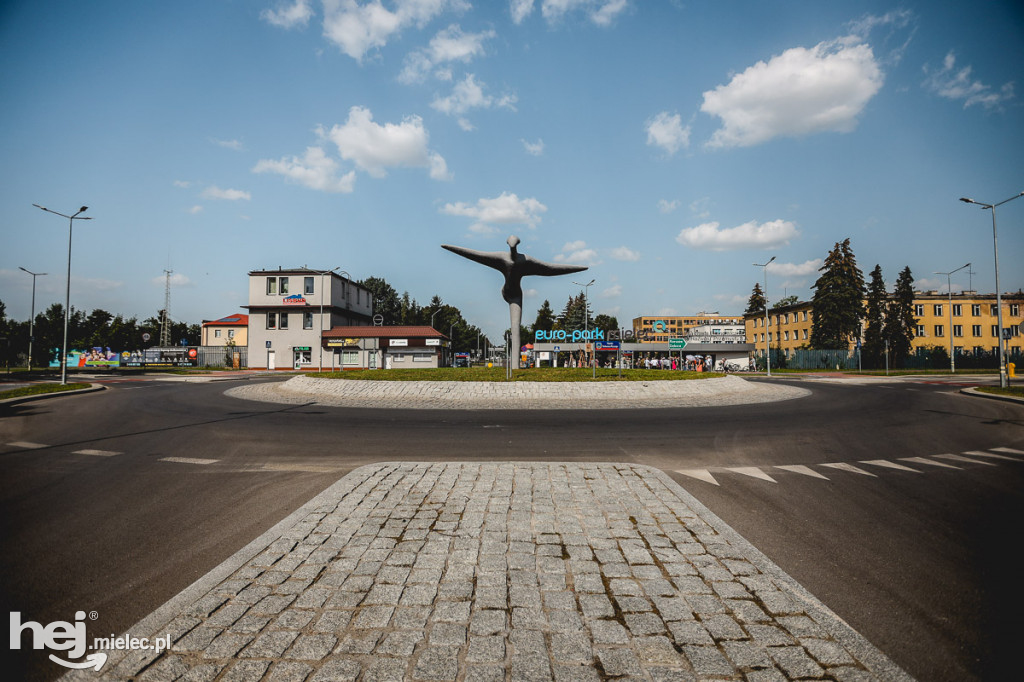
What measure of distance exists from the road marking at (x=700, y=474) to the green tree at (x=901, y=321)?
63.9 m

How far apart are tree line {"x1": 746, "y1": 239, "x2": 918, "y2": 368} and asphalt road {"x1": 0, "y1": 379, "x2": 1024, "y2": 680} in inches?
1950

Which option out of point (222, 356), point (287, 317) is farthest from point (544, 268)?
point (222, 356)

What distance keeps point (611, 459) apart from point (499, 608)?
16.7ft

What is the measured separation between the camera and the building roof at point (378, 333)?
170 ft

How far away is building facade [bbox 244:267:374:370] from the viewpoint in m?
52.8

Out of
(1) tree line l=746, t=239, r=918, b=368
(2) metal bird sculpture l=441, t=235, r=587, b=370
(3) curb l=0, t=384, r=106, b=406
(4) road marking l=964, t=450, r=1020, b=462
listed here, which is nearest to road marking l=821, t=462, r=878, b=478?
(4) road marking l=964, t=450, r=1020, b=462

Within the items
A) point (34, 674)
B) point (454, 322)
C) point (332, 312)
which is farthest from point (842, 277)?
point (454, 322)

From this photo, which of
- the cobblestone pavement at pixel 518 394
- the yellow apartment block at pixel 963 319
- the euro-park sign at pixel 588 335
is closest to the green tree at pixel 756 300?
the yellow apartment block at pixel 963 319

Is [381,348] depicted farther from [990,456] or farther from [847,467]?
[990,456]

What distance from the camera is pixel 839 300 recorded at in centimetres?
5597

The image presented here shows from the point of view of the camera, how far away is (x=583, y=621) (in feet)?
9.45

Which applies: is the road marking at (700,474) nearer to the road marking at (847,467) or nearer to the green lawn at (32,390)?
the road marking at (847,467)

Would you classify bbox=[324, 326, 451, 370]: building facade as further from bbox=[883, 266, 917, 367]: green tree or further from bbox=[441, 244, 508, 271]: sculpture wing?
bbox=[883, 266, 917, 367]: green tree

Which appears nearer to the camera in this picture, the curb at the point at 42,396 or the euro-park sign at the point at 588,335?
the curb at the point at 42,396
